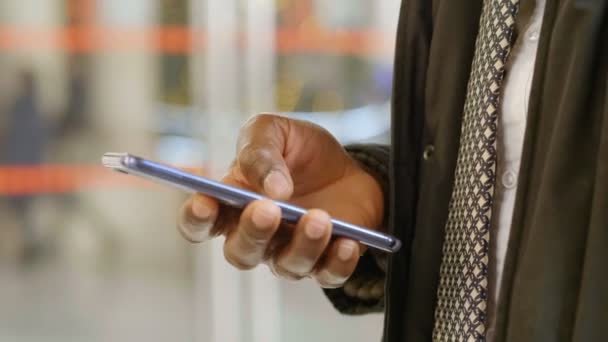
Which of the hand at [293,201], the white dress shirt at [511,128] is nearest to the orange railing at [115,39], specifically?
the hand at [293,201]

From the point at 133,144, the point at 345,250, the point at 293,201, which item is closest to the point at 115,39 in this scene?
the point at 133,144

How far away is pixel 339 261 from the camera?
16.3 inches

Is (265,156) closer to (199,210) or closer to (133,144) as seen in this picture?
(199,210)

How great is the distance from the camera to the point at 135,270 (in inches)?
76.0

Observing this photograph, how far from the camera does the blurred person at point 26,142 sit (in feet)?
5.93

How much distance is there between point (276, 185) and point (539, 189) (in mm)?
150

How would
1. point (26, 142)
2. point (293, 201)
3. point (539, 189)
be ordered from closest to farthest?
point (539, 189)
point (293, 201)
point (26, 142)

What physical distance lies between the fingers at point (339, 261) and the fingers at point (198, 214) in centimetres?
7

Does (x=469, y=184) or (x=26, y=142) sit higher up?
(x=469, y=184)

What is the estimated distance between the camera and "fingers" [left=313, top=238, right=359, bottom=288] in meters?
0.41

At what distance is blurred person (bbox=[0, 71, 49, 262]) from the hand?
149cm

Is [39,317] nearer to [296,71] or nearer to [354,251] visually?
[296,71]

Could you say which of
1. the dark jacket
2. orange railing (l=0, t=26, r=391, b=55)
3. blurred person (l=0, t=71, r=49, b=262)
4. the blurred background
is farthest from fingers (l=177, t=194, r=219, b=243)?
blurred person (l=0, t=71, r=49, b=262)

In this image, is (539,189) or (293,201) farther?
(293,201)
